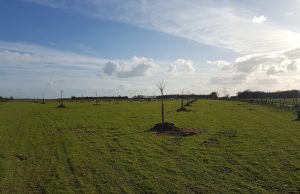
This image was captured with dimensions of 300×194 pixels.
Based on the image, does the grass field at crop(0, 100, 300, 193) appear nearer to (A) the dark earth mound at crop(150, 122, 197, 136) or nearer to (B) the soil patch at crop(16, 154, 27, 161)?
(B) the soil patch at crop(16, 154, 27, 161)

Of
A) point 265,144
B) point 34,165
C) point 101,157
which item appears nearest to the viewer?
point 34,165

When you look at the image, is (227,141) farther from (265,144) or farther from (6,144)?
(6,144)

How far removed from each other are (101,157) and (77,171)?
3.74 m

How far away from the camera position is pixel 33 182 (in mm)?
16828

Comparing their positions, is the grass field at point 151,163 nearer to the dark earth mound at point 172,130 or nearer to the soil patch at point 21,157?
the soil patch at point 21,157

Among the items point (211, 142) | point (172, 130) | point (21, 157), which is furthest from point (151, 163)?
point (172, 130)

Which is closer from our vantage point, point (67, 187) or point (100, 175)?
point (67, 187)

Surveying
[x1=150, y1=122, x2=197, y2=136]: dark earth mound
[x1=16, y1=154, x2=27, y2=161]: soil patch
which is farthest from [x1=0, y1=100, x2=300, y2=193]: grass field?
[x1=150, y1=122, x2=197, y2=136]: dark earth mound

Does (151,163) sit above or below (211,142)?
below

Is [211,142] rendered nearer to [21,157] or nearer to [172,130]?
[172,130]

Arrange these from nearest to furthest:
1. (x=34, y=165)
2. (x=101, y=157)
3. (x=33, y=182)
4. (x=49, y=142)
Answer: (x=33, y=182) < (x=34, y=165) < (x=101, y=157) < (x=49, y=142)

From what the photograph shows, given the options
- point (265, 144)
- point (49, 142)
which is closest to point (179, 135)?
point (265, 144)

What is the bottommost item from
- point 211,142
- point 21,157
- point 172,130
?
point 21,157

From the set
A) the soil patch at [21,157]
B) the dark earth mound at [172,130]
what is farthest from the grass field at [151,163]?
the dark earth mound at [172,130]
